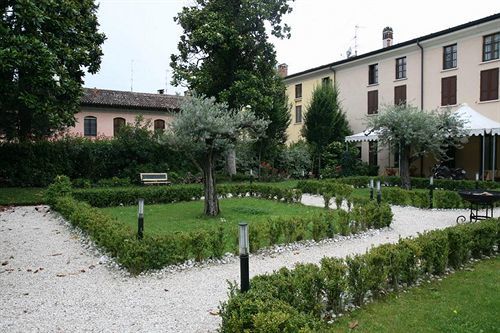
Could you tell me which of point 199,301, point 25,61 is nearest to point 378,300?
point 199,301

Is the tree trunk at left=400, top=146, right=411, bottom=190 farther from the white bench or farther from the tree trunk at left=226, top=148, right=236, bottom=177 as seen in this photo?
the white bench

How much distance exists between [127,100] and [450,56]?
1010 inches

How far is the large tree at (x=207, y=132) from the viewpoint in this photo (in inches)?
435

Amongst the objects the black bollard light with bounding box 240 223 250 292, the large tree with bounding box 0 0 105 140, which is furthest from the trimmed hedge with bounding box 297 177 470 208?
the large tree with bounding box 0 0 105 140

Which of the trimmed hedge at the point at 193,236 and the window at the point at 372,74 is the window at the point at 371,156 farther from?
the trimmed hedge at the point at 193,236

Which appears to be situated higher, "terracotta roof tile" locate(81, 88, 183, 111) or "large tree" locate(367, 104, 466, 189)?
"terracotta roof tile" locate(81, 88, 183, 111)

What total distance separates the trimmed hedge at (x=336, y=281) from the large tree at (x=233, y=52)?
53.9ft

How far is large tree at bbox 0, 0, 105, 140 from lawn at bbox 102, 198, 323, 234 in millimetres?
5733

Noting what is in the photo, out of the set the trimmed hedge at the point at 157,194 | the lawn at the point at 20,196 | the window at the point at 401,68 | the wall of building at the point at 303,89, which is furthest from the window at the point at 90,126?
the window at the point at 401,68

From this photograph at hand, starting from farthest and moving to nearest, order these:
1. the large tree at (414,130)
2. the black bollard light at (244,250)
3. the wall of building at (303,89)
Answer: the wall of building at (303,89)
the large tree at (414,130)
the black bollard light at (244,250)

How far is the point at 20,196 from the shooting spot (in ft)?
54.5

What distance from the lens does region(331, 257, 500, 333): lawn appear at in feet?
14.5

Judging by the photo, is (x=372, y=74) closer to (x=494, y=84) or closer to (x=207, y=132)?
(x=494, y=84)

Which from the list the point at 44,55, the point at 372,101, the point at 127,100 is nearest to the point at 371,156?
the point at 372,101
